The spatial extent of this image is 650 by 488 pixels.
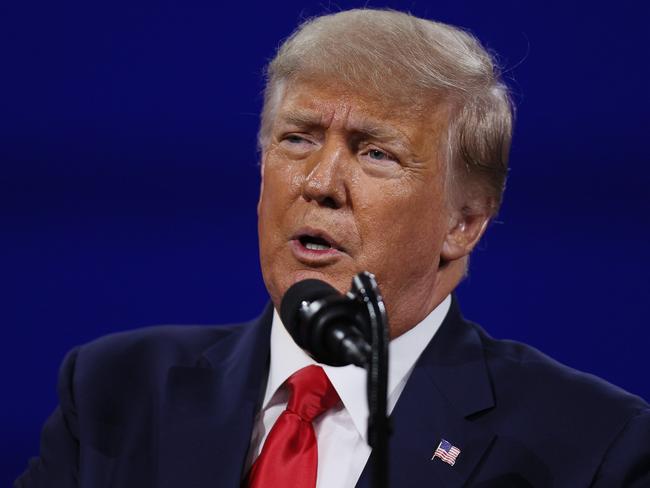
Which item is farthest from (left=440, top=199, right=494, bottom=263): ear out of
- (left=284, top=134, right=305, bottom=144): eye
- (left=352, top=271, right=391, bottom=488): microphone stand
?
(left=352, top=271, right=391, bottom=488): microphone stand

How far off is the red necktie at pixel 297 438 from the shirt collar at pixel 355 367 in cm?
2

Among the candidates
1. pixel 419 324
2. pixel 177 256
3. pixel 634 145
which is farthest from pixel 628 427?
pixel 177 256

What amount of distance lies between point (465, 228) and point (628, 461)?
1.69 ft

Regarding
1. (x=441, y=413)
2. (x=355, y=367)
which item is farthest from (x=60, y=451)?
(x=441, y=413)

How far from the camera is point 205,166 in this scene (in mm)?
2664

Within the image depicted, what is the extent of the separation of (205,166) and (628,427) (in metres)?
1.25

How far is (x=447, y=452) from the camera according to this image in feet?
6.06

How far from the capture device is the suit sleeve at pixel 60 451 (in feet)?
6.51

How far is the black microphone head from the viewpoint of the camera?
4.24ft

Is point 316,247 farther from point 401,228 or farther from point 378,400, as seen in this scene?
point 378,400

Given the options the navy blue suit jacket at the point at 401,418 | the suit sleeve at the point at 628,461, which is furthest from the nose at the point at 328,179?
the suit sleeve at the point at 628,461

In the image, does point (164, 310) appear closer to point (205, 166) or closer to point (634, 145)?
point (205, 166)

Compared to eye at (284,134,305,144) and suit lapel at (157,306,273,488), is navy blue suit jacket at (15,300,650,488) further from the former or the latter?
eye at (284,134,305,144)

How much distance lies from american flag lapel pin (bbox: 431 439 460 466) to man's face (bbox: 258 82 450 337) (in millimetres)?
236
